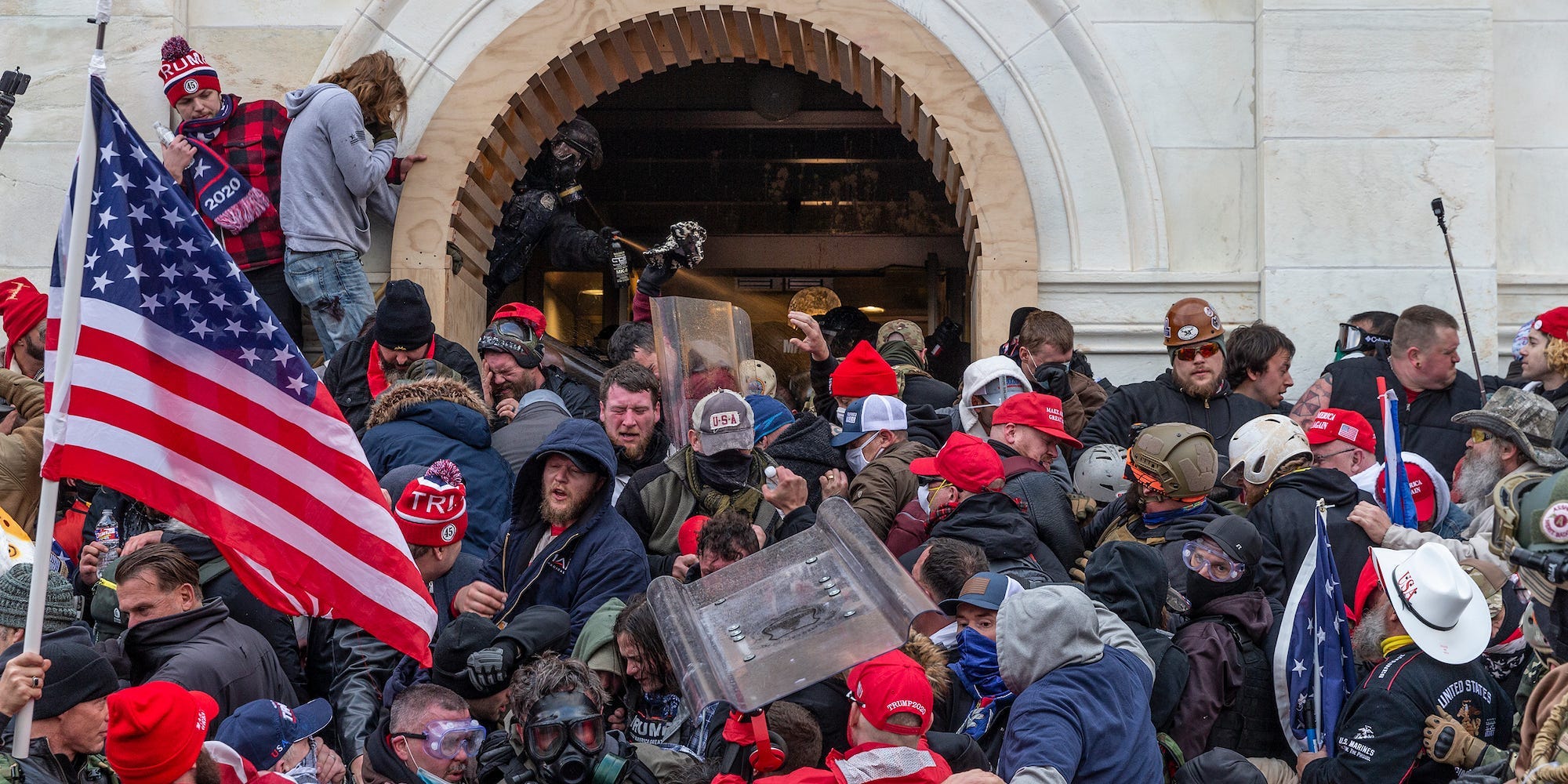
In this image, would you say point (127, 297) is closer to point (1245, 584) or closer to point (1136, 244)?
point (1245, 584)

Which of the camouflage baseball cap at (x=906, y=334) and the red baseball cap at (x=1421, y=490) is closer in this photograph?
the red baseball cap at (x=1421, y=490)

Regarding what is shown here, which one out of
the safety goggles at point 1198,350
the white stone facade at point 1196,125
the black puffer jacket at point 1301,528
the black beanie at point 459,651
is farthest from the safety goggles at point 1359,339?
the black beanie at point 459,651

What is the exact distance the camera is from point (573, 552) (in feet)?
21.0

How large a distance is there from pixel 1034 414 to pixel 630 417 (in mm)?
1723

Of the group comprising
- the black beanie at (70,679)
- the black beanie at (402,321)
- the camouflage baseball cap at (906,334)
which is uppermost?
the black beanie at (402,321)

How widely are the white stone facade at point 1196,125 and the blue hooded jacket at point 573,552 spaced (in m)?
3.90

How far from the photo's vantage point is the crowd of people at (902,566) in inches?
199

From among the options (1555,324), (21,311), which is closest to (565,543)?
(21,311)

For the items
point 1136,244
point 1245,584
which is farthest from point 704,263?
point 1245,584

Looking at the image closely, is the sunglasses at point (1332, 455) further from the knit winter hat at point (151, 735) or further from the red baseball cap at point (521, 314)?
the knit winter hat at point (151, 735)

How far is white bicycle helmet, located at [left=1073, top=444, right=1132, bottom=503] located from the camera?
7.61 metres

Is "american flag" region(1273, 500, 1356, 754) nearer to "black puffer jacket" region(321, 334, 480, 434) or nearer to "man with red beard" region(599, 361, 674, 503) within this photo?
"man with red beard" region(599, 361, 674, 503)

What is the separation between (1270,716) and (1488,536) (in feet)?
3.76

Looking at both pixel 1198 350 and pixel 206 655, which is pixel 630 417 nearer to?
pixel 206 655
